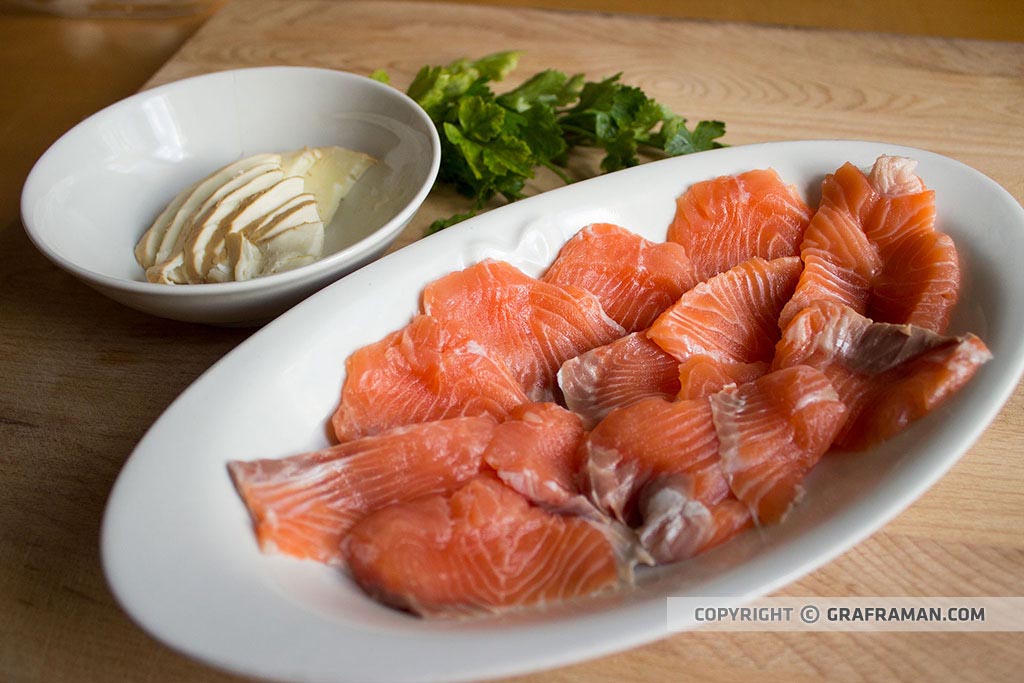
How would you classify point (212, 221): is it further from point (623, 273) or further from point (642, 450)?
point (642, 450)

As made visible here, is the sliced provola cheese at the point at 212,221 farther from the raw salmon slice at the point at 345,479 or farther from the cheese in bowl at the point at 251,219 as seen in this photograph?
the raw salmon slice at the point at 345,479

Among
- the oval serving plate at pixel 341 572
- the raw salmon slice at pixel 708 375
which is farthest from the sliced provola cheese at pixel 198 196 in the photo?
the raw salmon slice at pixel 708 375

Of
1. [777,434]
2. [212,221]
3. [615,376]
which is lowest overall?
[212,221]

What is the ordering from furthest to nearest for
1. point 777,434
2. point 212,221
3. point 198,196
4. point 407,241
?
point 407,241, point 198,196, point 212,221, point 777,434

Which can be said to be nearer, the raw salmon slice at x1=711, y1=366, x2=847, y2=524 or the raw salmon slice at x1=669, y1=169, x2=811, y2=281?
the raw salmon slice at x1=711, y1=366, x2=847, y2=524

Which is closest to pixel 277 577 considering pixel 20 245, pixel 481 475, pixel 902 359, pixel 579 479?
pixel 481 475

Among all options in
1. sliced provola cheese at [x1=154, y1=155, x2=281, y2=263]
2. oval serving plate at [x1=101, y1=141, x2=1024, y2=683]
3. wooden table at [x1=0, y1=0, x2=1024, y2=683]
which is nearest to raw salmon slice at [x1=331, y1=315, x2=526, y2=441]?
oval serving plate at [x1=101, y1=141, x2=1024, y2=683]

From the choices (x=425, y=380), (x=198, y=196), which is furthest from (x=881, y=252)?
(x=198, y=196)

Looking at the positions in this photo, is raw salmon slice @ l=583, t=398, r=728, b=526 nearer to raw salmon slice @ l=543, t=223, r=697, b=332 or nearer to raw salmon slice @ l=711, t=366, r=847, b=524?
raw salmon slice @ l=711, t=366, r=847, b=524
